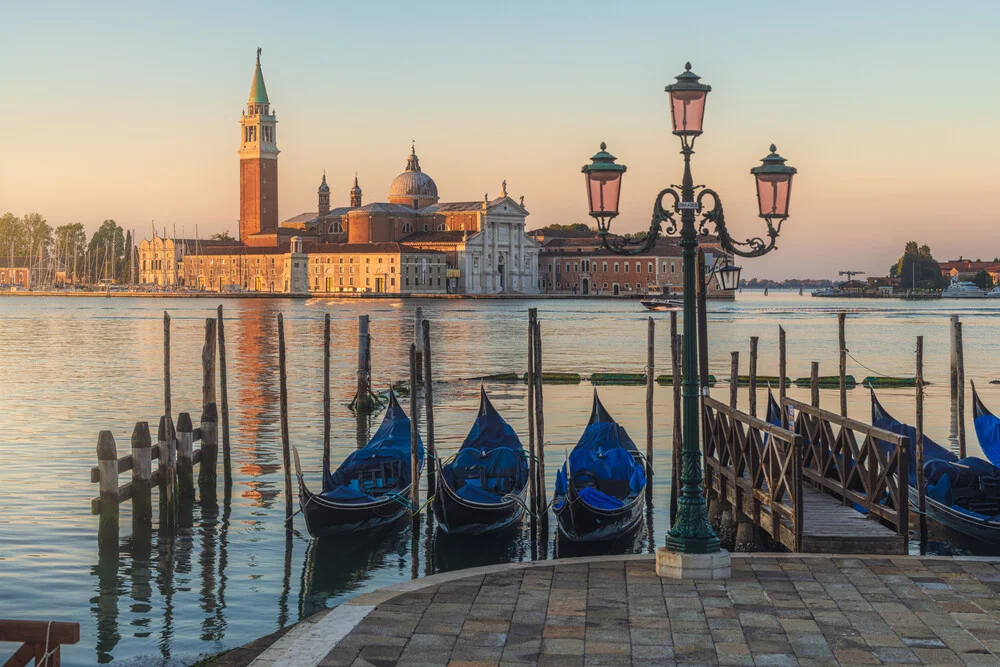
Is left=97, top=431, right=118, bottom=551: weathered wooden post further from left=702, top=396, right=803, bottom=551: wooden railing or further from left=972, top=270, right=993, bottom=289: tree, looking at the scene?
left=972, top=270, right=993, bottom=289: tree

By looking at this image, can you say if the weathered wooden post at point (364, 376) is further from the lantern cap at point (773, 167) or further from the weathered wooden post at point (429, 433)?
the lantern cap at point (773, 167)

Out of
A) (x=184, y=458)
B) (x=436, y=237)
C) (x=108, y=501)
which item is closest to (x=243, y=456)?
(x=184, y=458)

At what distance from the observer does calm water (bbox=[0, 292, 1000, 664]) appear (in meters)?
9.02

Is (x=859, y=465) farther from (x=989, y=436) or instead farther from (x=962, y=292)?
(x=962, y=292)

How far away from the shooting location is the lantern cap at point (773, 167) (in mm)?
7523

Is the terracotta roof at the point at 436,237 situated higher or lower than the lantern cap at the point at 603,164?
higher

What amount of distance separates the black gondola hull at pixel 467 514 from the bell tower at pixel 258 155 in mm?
101204

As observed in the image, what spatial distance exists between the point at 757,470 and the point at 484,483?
2925 millimetres

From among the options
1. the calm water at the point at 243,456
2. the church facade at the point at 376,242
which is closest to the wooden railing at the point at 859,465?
the calm water at the point at 243,456

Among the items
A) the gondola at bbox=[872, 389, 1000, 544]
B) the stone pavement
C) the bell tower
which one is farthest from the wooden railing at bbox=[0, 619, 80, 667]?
the bell tower

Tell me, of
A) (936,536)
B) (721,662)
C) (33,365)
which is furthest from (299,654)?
(33,365)

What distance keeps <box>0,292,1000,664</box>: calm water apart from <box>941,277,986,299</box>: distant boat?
87157mm

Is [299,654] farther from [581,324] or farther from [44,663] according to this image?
[581,324]

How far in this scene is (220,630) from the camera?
8.36 m
